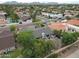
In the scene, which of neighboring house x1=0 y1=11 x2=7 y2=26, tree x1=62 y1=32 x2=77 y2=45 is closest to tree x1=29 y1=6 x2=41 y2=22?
neighboring house x1=0 y1=11 x2=7 y2=26

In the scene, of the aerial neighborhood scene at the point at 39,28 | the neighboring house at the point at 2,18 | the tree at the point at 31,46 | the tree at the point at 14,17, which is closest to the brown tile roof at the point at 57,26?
the aerial neighborhood scene at the point at 39,28

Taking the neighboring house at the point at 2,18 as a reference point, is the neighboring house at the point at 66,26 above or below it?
below

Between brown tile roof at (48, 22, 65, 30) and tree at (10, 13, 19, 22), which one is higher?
tree at (10, 13, 19, 22)

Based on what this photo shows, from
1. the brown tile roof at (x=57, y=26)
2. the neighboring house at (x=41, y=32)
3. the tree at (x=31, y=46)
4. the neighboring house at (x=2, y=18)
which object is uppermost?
the neighboring house at (x=2, y=18)

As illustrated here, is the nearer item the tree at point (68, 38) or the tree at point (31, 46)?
the tree at point (31, 46)

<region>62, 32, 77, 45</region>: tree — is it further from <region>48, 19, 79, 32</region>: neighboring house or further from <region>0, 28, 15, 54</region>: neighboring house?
<region>0, 28, 15, 54</region>: neighboring house

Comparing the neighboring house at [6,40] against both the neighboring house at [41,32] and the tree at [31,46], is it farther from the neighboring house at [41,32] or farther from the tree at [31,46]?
the neighboring house at [41,32]

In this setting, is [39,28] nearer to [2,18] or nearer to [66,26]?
[66,26]

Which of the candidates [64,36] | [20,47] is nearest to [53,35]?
[64,36]
